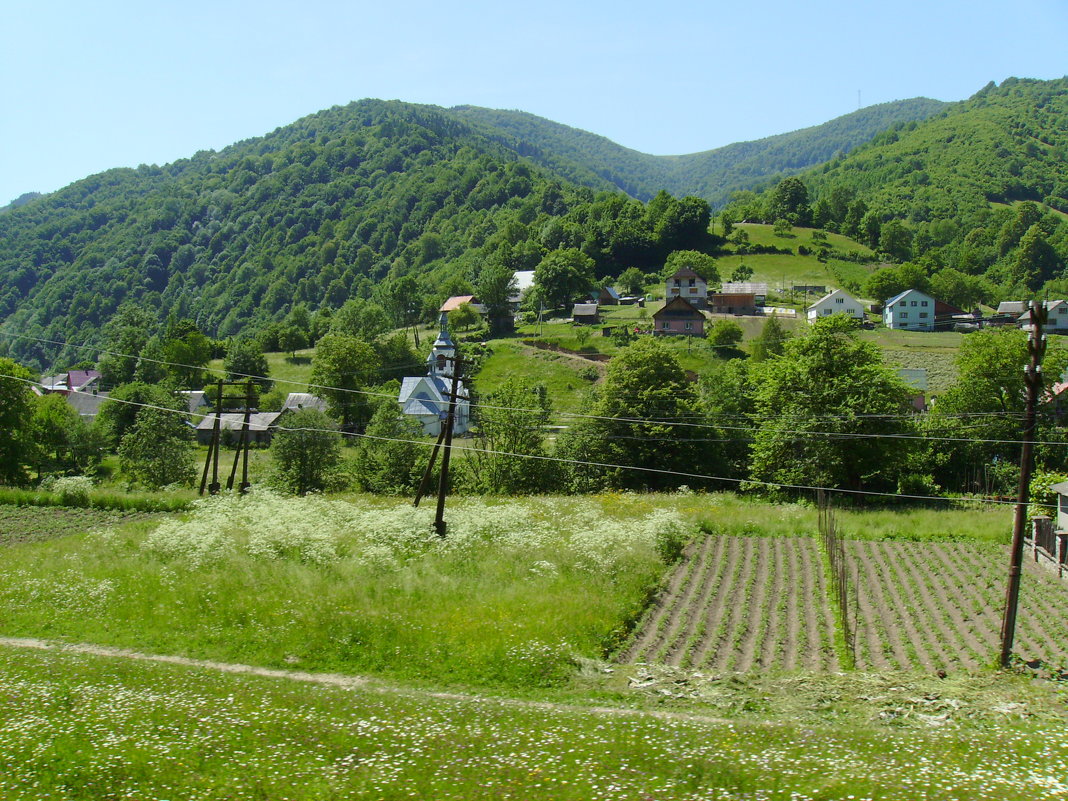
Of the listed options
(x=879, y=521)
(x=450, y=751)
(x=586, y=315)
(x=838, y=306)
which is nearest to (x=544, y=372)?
(x=586, y=315)

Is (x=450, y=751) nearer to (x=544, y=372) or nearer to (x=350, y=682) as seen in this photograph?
(x=350, y=682)

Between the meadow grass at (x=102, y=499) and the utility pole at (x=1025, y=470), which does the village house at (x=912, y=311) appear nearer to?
the meadow grass at (x=102, y=499)

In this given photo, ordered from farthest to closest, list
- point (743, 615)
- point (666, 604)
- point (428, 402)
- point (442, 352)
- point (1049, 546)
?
point (442, 352) → point (428, 402) → point (1049, 546) → point (666, 604) → point (743, 615)

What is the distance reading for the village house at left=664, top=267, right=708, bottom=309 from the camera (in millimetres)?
98625

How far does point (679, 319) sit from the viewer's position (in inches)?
3339

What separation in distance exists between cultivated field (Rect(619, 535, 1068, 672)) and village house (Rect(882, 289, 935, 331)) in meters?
69.5

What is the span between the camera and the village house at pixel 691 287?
324ft

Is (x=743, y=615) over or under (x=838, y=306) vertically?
under

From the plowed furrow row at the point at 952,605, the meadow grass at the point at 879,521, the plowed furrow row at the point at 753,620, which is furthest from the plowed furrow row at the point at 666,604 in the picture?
the plowed furrow row at the point at 952,605

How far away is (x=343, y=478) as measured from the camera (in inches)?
1827

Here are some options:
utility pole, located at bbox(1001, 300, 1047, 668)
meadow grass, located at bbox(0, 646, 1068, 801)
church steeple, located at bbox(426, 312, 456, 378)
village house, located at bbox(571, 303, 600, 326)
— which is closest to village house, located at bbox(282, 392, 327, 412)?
church steeple, located at bbox(426, 312, 456, 378)

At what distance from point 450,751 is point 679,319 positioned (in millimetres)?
76595

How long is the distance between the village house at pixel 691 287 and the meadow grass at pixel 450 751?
8790 cm

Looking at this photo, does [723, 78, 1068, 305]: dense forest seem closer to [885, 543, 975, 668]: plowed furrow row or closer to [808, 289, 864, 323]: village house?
[808, 289, 864, 323]: village house
